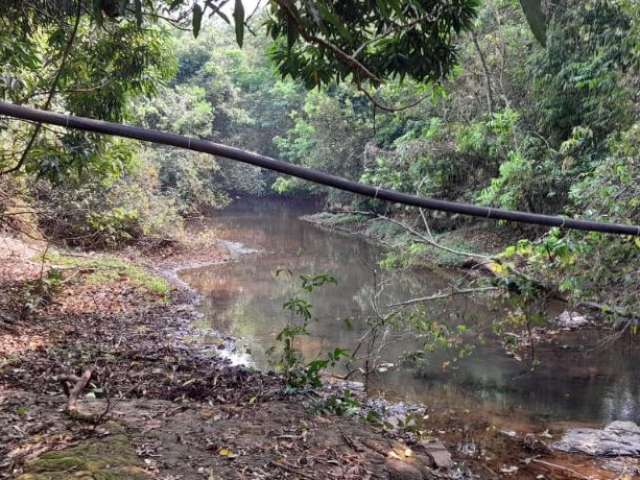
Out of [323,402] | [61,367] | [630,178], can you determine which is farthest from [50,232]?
[630,178]

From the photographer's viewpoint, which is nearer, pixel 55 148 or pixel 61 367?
pixel 61 367

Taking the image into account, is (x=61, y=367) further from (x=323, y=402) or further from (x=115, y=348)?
(x=323, y=402)

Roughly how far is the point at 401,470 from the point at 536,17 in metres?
3.13

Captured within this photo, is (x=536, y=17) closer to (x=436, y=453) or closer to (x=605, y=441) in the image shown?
(x=436, y=453)

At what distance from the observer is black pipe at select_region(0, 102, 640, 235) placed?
1.63 meters

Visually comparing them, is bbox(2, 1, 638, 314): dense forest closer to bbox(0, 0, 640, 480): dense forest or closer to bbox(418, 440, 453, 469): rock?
bbox(0, 0, 640, 480): dense forest

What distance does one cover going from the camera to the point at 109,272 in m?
10.5

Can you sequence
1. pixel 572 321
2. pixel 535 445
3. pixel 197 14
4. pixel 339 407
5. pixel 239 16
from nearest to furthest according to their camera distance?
pixel 239 16
pixel 197 14
pixel 339 407
pixel 535 445
pixel 572 321

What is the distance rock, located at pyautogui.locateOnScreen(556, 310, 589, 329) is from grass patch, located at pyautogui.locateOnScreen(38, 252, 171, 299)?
678cm

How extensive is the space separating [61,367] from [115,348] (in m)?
1.14

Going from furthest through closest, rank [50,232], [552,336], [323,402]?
[50,232] < [552,336] < [323,402]

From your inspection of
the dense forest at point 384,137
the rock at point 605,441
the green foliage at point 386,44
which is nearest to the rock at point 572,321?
the dense forest at point 384,137

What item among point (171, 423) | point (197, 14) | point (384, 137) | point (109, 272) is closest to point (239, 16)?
point (197, 14)

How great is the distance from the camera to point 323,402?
487 centimetres
